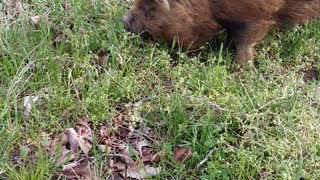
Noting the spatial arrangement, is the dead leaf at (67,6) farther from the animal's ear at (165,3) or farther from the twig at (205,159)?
the twig at (205,159)

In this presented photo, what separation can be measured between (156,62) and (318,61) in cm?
131

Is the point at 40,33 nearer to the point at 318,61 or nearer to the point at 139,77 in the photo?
the point at 139,77

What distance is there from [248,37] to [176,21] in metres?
0.56

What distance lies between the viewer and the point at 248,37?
4.92 meters

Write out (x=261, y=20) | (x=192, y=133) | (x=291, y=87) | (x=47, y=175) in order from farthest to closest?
1. (x=261, y=20)
2. (x=291, y=87)
3. (x=192, y=133)
4. (x=47, y=175)

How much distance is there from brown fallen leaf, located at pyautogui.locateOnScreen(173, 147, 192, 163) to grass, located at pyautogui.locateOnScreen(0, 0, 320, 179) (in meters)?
0.04

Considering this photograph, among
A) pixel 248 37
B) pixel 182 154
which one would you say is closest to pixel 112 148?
pixel 182 154

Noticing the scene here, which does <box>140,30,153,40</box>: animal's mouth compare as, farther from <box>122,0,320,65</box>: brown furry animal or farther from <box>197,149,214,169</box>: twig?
<box>197,149,214,169</box>: twig

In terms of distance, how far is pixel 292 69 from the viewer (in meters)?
4.98

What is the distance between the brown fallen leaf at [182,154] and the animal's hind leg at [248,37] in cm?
114

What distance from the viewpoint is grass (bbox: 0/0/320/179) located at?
3.95 metres

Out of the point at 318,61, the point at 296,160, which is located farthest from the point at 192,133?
the point at 318,61

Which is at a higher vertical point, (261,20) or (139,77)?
(261,20)

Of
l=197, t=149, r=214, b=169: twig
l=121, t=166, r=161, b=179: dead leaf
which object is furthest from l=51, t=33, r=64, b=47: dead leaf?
l=197, t=149, r=214, b=169: twig
